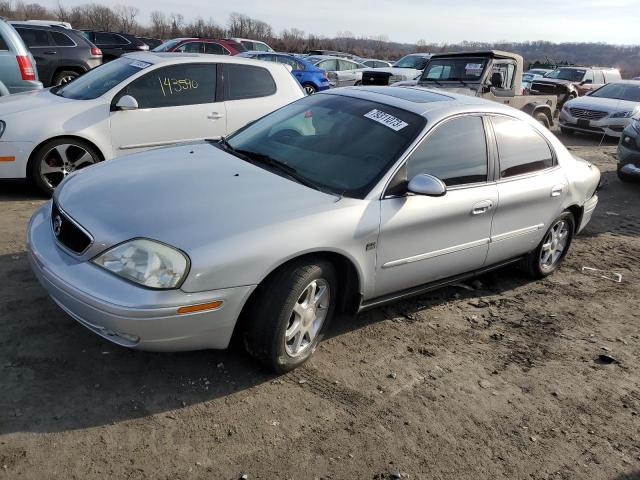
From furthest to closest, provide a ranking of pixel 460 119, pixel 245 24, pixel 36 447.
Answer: pixel 245 24 < pixel 460 119 < pixel 36 447

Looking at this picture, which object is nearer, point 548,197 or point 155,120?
point 548,197

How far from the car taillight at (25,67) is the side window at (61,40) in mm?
6012

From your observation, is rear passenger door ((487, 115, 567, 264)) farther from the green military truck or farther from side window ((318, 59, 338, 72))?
side window ((318, 59, 338, 72))

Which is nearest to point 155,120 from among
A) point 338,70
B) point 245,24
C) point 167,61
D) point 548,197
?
point 167,61

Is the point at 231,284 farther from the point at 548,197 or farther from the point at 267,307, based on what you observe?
the point at 548,197

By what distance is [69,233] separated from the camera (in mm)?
3076

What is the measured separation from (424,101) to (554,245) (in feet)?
6.62

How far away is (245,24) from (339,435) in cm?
8822

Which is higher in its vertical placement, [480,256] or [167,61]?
[167,61]

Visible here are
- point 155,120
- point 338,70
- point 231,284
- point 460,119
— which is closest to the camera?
point 231,284

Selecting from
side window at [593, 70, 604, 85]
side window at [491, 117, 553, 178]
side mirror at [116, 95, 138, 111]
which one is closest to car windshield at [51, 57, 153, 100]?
side mirror at [116, 95, 138, 111]

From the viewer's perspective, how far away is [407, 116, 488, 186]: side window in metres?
3.70

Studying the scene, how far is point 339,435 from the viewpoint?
284 centimetres

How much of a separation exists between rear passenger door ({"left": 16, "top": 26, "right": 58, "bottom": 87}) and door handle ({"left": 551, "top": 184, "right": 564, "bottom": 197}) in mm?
12070
